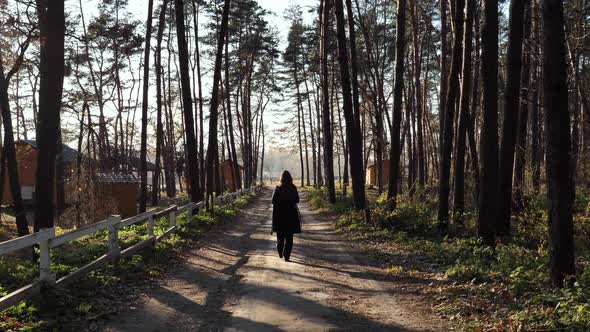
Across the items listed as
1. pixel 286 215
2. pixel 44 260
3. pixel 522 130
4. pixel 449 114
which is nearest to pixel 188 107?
pixel 449 114

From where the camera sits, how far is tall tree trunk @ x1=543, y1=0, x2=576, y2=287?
5992 mm

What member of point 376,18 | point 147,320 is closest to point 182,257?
point 147,320

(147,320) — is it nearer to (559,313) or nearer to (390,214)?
(559,313)

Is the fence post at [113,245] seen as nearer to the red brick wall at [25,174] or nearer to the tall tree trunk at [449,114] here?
the tall tree trunk at [449,114]

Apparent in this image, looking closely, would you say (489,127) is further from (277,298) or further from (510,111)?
(277,298)

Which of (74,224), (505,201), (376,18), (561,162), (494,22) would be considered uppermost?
(376,18)

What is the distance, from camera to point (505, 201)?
11078 millimetres

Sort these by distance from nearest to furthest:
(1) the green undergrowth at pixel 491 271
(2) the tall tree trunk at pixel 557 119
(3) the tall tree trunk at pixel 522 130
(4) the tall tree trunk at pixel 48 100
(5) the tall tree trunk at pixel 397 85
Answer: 1. (1) the green undergrowth at pixel 491 271
2. (2) the tall tree trunk at pixel 557 119
3. (4) the tall tree trunk at pixel 48 100
4. (3) the tall tree trunk at pixel 522 130
5. (5) the tall tree trunk at pixel 397 85

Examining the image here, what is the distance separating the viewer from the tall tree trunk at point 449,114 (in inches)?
493

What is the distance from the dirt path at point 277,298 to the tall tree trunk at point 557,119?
1.99 m

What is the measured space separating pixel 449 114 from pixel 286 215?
17.3 feet

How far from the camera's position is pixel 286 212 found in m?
10.4

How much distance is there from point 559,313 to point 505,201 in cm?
616

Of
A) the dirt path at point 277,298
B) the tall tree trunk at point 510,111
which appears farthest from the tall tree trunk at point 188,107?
the tall tree trunk at point 510,111
